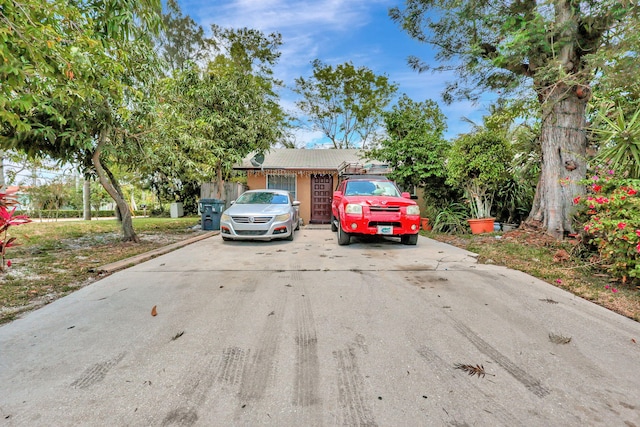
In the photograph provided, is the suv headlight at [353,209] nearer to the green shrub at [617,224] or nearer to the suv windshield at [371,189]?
the suv windshield at [371,189]

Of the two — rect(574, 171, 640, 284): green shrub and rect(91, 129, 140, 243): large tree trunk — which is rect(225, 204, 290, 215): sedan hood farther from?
rect(574, 171, 640, 284): green shrub

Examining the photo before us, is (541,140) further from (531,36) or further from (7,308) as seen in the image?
(7,308)

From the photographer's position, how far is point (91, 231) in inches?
362

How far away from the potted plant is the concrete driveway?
4223 millimetres

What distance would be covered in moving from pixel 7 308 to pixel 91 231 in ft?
24.6

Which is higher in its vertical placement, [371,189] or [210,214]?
[371,189]

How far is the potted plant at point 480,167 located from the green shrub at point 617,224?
134 inches

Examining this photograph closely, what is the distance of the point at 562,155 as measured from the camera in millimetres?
6219

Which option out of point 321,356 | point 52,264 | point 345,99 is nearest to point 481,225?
point 321,356

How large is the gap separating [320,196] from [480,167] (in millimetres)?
8081

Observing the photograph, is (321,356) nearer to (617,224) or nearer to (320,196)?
(617,224)

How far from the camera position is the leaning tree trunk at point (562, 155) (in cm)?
602

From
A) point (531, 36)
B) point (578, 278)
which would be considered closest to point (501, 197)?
point (531, 36)

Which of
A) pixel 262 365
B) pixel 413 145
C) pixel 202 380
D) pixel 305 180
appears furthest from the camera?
pixel 305 180
